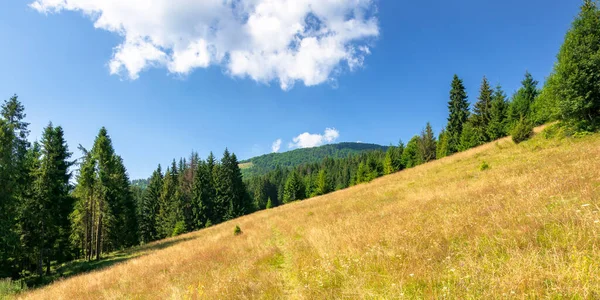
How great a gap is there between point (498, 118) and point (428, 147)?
22.9 m

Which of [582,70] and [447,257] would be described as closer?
[447,257]

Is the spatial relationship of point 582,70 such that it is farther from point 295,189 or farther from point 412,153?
point 295,189

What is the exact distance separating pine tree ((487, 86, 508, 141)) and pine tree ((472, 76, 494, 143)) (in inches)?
50.9

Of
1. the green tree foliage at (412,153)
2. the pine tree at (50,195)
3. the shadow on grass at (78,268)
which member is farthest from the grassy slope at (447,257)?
the green tree foliage at (412,153)

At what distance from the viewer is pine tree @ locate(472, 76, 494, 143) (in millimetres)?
41781

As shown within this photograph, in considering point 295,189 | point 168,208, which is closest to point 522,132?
point 168,208

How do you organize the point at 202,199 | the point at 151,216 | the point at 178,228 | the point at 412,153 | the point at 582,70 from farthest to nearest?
the point at 412,153 → the point at 151,216 → the point at 202,199 → the point at 178,228 → the point at 582,70

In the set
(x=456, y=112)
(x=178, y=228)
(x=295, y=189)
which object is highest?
(x=456, y=112)

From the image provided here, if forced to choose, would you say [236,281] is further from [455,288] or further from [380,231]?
[455,288]

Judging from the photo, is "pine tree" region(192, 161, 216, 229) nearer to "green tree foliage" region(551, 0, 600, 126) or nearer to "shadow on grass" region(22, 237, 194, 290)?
"shadow on grass" region(22, 237, 194, 290)

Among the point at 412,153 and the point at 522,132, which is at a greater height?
the point at 412,153

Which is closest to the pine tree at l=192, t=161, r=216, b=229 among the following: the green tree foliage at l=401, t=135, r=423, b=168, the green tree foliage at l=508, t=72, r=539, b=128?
the green tree foliage at l=401, t=135, r=423, b=168

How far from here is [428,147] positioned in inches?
2429

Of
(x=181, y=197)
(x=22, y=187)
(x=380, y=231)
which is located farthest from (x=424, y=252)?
(x=181, y=197)
